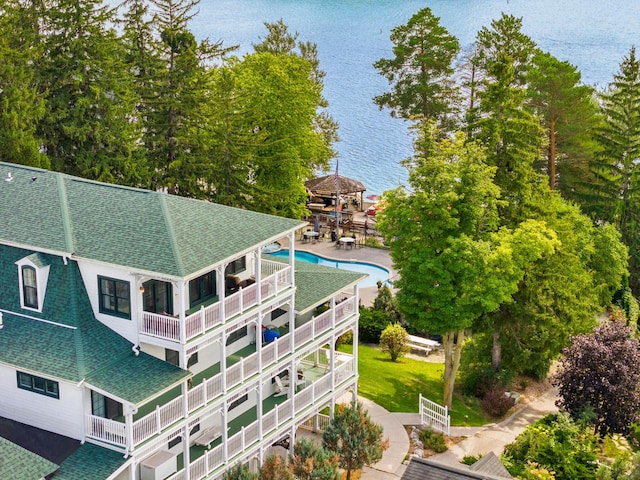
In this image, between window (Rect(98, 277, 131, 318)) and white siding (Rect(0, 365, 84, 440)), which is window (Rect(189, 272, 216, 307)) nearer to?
window (Rect(98, 277, 131, 318))

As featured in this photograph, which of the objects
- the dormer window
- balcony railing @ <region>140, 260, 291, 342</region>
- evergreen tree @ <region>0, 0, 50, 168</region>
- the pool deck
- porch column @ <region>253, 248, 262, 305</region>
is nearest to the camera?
balcony railing @ <region>140, 260, 291, 342</region>

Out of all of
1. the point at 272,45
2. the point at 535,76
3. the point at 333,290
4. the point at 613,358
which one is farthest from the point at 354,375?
the point at 272,45

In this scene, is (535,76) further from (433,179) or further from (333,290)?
(333,290)

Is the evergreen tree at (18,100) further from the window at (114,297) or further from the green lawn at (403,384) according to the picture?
the window at (114,297)

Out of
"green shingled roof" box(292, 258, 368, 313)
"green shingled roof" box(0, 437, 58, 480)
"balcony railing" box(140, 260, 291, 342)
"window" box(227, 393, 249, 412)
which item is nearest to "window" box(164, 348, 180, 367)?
"balcony railing" box(140, 260, 291, 342)

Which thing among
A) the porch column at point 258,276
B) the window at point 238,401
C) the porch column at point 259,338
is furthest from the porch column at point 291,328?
the window at point 238,401

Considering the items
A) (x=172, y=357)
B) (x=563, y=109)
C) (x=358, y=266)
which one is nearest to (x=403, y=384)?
(x=172, y=357)
